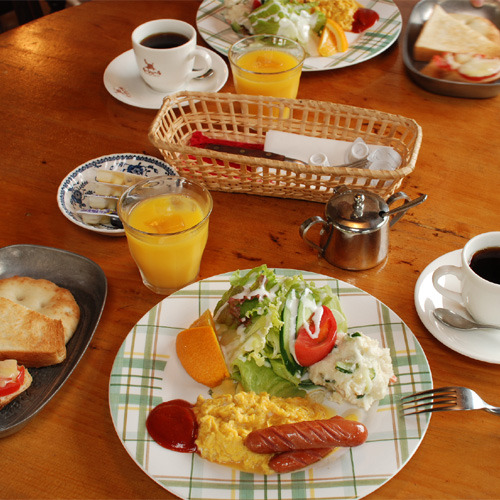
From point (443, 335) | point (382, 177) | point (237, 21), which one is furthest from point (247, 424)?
point (237, 21)

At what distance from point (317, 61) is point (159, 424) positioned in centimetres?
173

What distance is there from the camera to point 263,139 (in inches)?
77.4

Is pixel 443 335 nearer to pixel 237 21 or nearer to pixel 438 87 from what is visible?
pixel 438 87

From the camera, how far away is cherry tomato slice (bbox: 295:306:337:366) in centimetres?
125

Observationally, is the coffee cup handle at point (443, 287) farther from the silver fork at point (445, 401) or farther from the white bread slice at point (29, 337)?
the white bread slice at point (29, 337)

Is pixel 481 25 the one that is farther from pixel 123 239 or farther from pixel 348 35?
pixel 123 239

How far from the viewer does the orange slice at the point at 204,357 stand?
1.27m

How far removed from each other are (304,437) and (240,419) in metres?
0.15

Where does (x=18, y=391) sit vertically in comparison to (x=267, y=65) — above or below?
below

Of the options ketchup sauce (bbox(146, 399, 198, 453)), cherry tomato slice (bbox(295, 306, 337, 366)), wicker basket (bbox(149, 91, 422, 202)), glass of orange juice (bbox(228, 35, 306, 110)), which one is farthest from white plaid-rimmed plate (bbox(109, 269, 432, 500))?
glass of orange juice (bbox(228, 35, 306, 110))

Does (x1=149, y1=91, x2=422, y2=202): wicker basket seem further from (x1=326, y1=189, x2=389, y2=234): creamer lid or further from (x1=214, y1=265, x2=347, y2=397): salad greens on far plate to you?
(x1=214, y1=265, x2=347, y2=397): salad greens on far plate

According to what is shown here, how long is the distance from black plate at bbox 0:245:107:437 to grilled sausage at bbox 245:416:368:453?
0.53 meters

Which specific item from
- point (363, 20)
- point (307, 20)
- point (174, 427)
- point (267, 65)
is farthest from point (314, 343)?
point (363, 20)

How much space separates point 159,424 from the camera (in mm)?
1184
